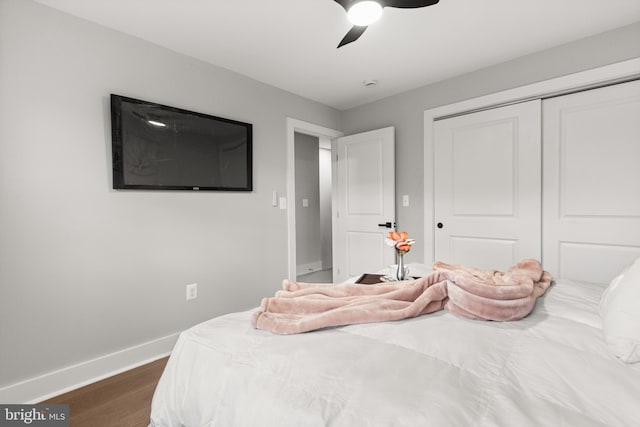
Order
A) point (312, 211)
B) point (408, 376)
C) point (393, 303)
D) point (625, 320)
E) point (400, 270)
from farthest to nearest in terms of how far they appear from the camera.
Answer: point (312, 211) → point (400, 270) → point (393, 303) → point (625, 320) → point (408, 376)

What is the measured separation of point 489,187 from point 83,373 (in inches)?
136

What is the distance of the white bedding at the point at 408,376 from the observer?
682 mm

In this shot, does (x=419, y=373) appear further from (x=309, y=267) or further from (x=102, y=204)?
(x=309, y=267)

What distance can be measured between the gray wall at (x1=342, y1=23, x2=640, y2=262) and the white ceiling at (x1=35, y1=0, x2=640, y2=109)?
95mm

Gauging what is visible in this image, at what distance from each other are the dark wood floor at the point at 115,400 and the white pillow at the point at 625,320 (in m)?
2.03

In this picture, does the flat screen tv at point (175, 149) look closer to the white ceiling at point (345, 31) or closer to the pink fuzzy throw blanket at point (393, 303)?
the white ceiling at point (345, 31)

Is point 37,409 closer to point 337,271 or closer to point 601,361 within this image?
point 601,361

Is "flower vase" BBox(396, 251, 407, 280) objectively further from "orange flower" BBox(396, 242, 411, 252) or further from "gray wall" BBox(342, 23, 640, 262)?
"gray wall" BBox(342, 23, 640, 262)

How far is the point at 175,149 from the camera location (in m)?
2.38

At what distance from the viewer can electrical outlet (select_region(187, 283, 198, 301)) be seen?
8.29 feet

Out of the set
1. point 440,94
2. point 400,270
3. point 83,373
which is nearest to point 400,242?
point 400,270

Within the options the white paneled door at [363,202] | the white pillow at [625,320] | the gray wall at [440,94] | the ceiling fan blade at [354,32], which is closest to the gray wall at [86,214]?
the ceiling fan blade at [354,32]

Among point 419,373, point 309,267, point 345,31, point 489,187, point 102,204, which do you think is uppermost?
point 345,31

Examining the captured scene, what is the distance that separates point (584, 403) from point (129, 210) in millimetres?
2508
